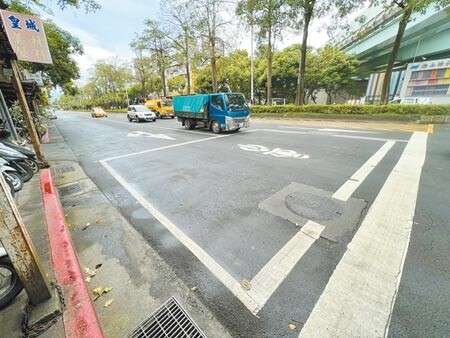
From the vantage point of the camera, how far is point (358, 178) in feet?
14.8

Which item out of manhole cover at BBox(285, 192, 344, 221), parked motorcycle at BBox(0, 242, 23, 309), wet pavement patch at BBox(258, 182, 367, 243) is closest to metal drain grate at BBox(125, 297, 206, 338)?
parked motorcycle at BBox(0, 242, 23, 309)

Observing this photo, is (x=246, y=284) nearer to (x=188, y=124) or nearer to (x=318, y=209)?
(x=318, y=209)

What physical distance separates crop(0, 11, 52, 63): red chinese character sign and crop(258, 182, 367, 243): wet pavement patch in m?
6.30

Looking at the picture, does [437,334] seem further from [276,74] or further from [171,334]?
[276,74]

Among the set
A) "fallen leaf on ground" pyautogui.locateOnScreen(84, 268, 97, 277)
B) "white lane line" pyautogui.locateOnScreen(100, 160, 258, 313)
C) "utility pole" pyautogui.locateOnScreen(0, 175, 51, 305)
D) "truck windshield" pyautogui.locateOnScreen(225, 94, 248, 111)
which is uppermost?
"truck windshield" pyautogui.locateOnScreen(225, 94, 248, 111)

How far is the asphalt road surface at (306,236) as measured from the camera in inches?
68.3

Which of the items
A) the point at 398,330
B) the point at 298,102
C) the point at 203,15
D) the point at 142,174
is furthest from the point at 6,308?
the point at 203,15

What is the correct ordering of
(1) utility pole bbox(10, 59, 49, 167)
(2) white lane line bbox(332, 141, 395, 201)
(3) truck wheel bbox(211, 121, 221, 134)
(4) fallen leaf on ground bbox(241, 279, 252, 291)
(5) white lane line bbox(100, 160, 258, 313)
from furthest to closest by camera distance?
1. (3) truck wheel bbox(211, 121, 221, 134)
2. (1) utility pole bbox(10, 59, 49, 167)
3. (2) white lane line bbox(332, 141, 395, 201)
4. (4) fallen leaf on ground bbox(241, 279, 252, 291)
5. (5) white lane line bbox(100, 160, 258, 313)

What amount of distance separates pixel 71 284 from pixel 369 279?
2.92 metres

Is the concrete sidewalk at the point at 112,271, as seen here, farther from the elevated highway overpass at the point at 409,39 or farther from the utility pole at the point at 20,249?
the elevated highway overpass at the point at 409,39

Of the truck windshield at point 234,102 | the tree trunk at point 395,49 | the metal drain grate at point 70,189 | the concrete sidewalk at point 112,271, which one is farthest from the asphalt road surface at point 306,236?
the tree trunk at point 395,49

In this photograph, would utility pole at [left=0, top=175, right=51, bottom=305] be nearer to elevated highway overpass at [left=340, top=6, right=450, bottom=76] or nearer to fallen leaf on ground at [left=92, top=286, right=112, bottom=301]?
fallen leaf on ground at [left=92, top=286, right=112, bottom=301]

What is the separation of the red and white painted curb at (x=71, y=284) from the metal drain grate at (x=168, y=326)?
32 centimetres

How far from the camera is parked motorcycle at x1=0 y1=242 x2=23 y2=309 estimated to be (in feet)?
5.71
